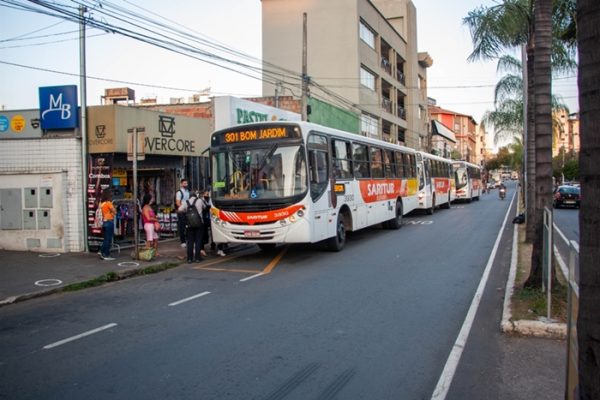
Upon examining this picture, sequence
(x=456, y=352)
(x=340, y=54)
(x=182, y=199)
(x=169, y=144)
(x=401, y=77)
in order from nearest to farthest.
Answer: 1. (x=456, y=352)
2. (x=182, y=199)
3. (x=169, y=144)
4. (x=340, y=54)
5. (x=401, y=77)

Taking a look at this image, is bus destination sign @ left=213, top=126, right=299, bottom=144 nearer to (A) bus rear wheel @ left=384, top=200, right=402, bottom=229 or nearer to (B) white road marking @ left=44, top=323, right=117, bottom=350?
(B) white road marking @ left=44, top=323, right=117, bottom=350

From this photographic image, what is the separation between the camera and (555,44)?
15.3 meters

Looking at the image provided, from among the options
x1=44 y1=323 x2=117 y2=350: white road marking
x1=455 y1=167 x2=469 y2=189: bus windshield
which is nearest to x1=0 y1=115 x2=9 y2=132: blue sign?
x1=44 y1=323 x2=117 y2=350: white road marking

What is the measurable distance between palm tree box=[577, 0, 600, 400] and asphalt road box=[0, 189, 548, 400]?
244cm

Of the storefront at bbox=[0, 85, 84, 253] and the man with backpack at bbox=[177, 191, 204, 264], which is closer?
the man with backpack at bbox=[177, 191, 204, 264]

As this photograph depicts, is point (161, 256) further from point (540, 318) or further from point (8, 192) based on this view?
point (540, 318)

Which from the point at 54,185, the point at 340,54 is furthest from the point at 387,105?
the point at 54,185

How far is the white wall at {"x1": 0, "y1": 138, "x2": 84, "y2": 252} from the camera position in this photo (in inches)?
540

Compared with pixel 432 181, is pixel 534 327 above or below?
below

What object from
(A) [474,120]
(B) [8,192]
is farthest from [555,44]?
(A) [474,120]

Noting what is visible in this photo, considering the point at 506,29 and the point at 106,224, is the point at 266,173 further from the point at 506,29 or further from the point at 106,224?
the point at 506,29

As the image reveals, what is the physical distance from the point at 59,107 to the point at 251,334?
10.3 meters

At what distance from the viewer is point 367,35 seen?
40312mm

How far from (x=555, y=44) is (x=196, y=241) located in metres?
12.1
